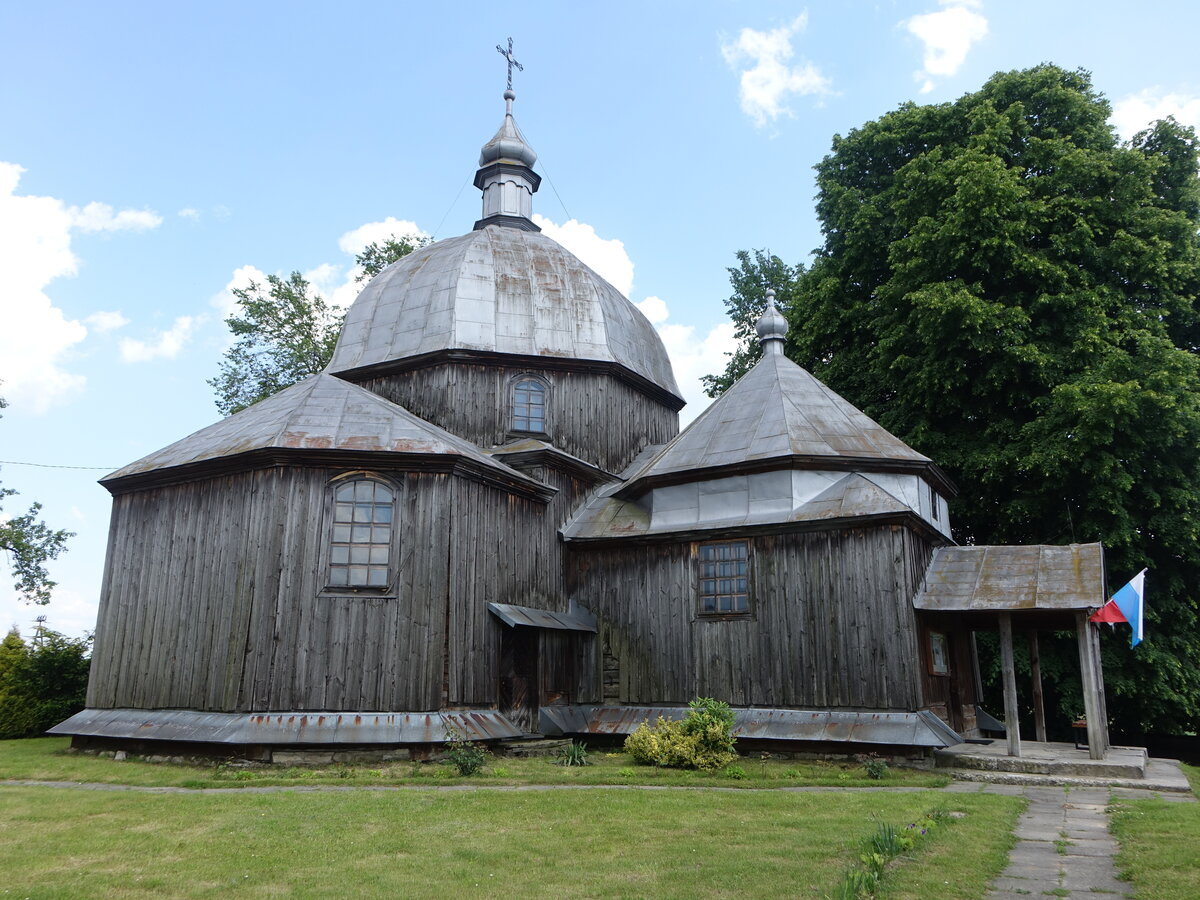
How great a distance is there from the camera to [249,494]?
1396 cm

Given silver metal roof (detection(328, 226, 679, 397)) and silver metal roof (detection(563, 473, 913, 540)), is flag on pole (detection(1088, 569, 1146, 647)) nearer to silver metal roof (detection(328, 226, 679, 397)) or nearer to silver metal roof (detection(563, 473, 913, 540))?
silver metal roof (detection(563, 473, 913, 540))

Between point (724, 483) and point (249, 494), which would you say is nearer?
point (249, 494)

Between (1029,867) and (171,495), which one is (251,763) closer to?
(171,495)

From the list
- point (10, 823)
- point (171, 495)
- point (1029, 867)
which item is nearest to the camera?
point (1029, 867)

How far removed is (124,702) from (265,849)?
846cm

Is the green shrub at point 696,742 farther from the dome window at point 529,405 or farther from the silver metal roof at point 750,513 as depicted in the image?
the dome window at point 529,405

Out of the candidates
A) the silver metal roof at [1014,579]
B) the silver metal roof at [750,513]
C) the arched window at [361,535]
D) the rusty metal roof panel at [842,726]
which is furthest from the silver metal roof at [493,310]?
the rusty metal roof panel at [842,726]

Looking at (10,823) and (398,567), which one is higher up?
(398,567)

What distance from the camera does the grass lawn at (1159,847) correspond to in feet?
20.3

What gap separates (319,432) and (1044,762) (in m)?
11.4

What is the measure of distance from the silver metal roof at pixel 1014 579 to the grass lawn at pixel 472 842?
12.4 ft

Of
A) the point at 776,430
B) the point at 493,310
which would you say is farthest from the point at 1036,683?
the point at 493,310

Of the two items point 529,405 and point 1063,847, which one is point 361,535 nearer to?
point 529,405

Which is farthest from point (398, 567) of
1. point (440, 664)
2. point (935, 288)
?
point (935, 288)
